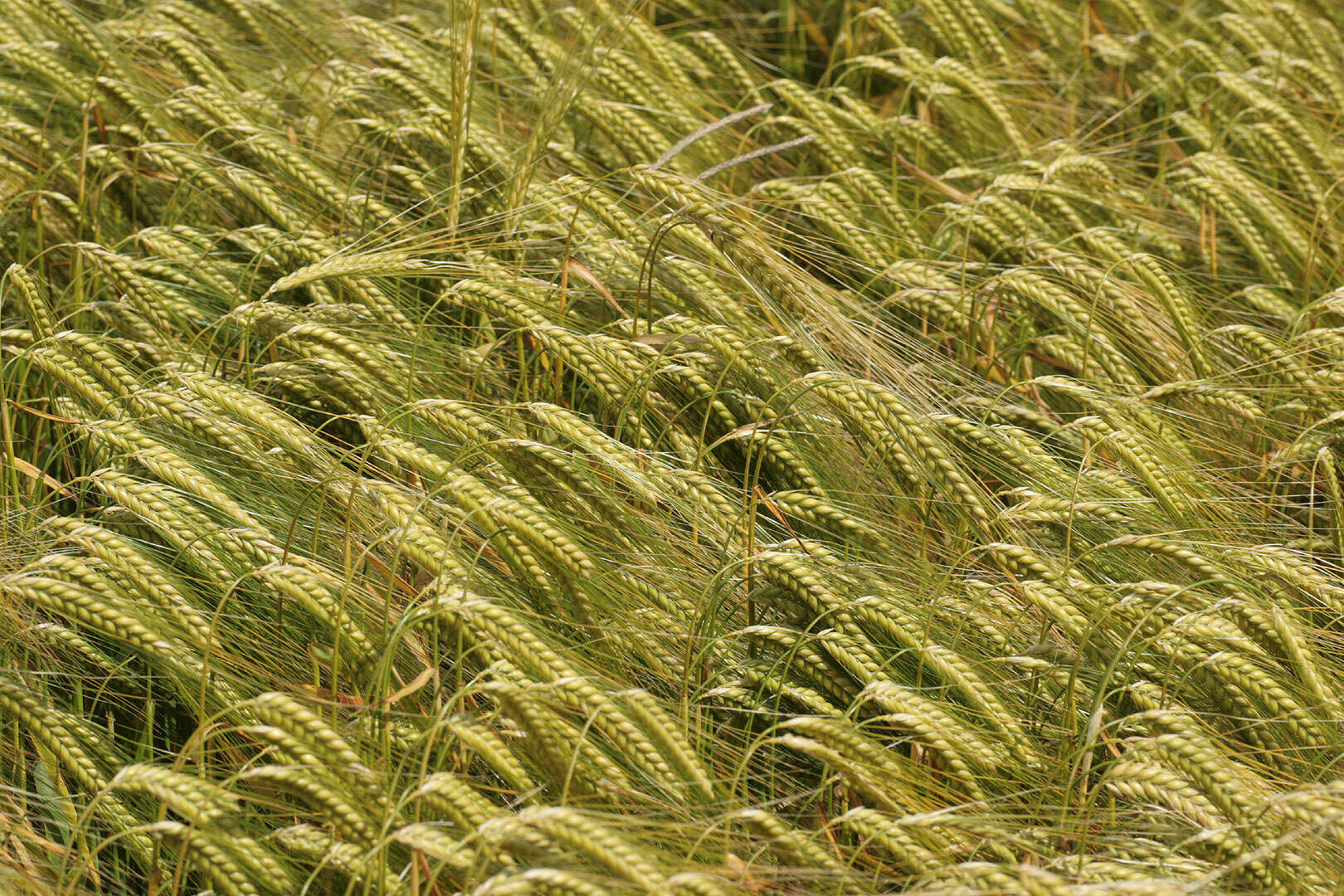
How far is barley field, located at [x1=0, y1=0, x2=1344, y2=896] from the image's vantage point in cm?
162

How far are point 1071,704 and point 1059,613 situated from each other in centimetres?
14

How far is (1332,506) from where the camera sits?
233 centimetres

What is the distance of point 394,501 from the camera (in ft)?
6.35

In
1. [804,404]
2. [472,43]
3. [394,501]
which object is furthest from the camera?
[472,43]

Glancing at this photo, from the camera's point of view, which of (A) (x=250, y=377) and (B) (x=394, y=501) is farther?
(A) (x=250, y=377)

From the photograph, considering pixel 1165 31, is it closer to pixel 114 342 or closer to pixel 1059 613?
pixel 1059 613

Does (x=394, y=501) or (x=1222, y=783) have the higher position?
(x=394, y=501)

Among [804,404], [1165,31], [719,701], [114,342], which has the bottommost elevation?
[719,701]

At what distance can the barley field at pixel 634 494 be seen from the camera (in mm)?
1621

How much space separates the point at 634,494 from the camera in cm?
212

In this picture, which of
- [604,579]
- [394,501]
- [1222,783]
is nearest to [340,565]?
[394,501]

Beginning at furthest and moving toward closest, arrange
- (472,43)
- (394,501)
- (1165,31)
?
1. (1165,31)
2. (472,43)
3. (394,501)

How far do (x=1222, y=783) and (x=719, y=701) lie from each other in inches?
28.7

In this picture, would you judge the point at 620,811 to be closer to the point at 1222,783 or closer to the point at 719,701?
the point at 719,701
